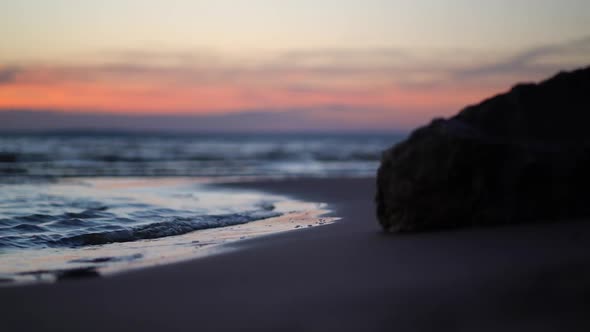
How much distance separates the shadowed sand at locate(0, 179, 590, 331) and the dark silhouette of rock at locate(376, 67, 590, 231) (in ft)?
1.01

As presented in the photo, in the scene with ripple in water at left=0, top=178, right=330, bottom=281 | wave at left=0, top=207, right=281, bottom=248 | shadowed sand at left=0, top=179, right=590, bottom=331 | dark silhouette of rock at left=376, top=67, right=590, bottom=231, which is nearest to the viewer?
shadowed sand at left=0, top=179, right=590, bottom=331

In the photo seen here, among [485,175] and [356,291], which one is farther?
[485,175]

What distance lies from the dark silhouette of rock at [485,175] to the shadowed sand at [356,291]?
309 mm

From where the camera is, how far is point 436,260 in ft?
11.8

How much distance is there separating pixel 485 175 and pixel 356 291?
192 centimetres

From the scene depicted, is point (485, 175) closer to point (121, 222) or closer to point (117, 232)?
point (117, 232)

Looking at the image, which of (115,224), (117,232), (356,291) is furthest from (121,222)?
(356,291)

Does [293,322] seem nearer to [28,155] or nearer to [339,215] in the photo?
[339,215]

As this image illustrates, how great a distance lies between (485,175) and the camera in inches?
175

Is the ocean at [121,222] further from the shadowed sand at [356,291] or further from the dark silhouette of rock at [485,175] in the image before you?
the dark silhouette of rock at [485,175]

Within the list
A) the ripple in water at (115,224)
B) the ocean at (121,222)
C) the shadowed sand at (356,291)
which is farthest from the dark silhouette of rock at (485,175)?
the ripple in water at (115,224)

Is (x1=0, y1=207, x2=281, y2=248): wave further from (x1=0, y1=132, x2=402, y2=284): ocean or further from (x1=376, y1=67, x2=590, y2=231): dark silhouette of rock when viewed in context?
(x1=376, y1=67, x2=590, y2=231): dark silhouette of rock

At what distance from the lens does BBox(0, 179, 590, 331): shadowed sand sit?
2.72 m

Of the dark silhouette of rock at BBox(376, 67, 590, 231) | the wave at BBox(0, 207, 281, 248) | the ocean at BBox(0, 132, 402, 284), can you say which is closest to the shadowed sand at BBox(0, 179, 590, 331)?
the dark silhouette of rock at BBox(376, 67, 590, 231)
